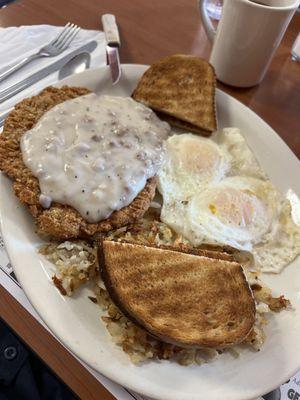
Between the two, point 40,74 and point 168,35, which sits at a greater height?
point 168,35

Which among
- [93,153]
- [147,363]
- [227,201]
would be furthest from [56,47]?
[147,363]

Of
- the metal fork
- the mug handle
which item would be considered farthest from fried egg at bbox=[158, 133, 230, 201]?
the metal fork

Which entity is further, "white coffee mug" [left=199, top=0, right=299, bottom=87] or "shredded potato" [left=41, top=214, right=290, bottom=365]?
"white coffee mug" [left=199, top=0, right=299, bottom=87]

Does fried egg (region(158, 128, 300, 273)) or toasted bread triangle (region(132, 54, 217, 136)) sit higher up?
toasted bread triangle (region(132, 54, 217, 136))

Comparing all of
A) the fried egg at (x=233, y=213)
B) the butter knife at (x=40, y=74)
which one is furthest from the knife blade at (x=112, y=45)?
the fried egg at (x=233, y=213)

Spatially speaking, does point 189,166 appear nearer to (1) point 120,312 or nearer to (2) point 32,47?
(1) point 120,312

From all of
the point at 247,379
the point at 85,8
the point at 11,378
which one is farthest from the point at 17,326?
the point at 85,8

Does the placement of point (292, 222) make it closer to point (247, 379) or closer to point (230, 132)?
point (230, 132)

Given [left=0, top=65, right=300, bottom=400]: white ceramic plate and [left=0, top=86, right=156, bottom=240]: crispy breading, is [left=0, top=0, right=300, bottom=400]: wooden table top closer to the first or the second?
[left=0, top=86, right=156, bottom=240]: crispy breading
